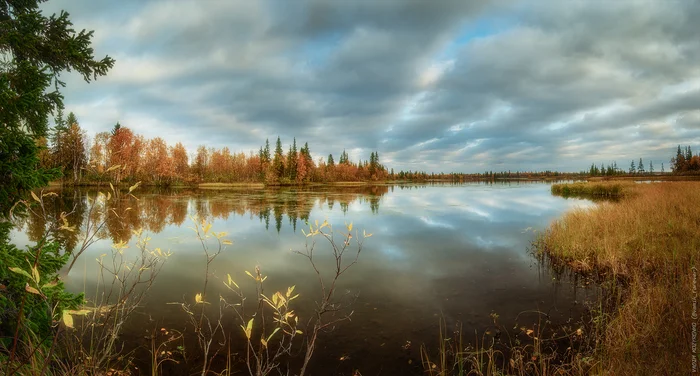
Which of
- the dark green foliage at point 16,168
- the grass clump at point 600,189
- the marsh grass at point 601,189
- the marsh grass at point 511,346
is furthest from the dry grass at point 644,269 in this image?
the grass clump at point 600,189

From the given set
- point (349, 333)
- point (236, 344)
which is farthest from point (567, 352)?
point (236, 344)

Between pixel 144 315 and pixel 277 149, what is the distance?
90672mm

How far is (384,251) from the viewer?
13.1 m

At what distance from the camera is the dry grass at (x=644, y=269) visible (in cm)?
443

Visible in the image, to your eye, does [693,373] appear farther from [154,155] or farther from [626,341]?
[154,155]

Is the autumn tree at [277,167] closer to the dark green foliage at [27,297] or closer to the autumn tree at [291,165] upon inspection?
the autumn tree at [291,165]

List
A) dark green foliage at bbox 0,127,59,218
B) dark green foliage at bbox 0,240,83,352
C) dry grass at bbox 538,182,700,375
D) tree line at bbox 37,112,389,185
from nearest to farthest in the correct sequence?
dark green foliage at bbox 0,240,83,352 → dark green foliage at bbox 0,127,59,218 → dry grass at bbox 538,182,700,375 → tree line at bbox 37,112,389,185

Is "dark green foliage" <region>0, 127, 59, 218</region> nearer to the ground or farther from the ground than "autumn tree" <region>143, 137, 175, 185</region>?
nearer to the ground

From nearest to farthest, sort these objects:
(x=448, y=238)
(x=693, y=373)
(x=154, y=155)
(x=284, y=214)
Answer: (x=693, y=373) → (x=448, y=238) → (x=284, y=214) → (x=154, y=155)

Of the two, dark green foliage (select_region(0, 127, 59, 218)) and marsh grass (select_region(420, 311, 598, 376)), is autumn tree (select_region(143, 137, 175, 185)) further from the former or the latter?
marsh grass (select_region(420, 311, 598, 376))

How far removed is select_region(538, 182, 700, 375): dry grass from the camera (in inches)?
174

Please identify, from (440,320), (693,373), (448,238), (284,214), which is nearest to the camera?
(693,373)

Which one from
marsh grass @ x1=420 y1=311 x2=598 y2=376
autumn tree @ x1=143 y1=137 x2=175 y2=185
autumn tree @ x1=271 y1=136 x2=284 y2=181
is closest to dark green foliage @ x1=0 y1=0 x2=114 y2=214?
marsh grass @ x1=420 y1=311 x2=598 y2=376

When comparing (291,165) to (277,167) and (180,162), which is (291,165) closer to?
(277,167)
